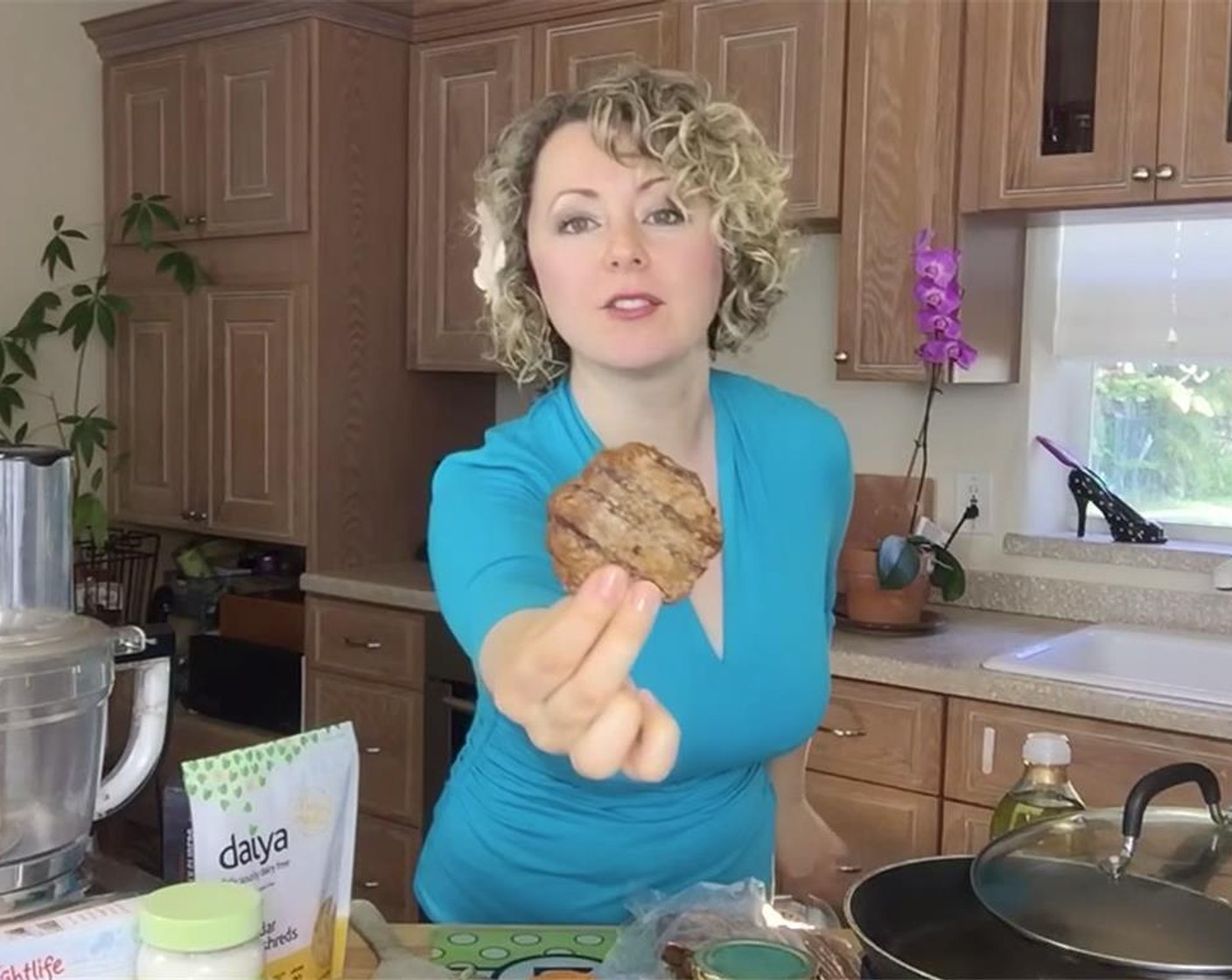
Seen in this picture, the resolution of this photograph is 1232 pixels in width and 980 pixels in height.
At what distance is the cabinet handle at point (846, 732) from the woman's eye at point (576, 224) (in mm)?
1409

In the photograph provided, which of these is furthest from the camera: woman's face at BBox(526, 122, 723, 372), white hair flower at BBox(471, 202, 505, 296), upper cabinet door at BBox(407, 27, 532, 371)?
upper cabinet door at BBox(407, 27, 532, 371)

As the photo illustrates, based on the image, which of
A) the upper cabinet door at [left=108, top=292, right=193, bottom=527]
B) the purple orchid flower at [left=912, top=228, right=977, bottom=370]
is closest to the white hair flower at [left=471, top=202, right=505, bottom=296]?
the purple orchid flower at [left=912, top=228, right=977, bottom=370]

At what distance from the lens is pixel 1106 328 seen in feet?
8.64

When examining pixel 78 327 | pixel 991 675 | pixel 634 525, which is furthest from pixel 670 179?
pixel 78 327

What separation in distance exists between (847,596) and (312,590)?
1255mm

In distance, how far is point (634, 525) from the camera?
2.66ft

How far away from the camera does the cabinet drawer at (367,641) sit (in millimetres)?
2943

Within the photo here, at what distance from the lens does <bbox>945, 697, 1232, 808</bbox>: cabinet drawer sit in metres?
2.00

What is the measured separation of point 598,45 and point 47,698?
230 cm

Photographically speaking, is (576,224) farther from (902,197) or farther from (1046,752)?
(902,197)

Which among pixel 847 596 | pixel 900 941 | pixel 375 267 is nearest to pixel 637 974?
pixel 900 941

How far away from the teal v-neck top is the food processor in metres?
0.26

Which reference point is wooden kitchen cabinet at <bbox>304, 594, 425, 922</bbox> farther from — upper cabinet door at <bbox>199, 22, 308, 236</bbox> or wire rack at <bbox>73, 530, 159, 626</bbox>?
upper cabinet door at <bbox>199, 22, 308, 236</bbox>

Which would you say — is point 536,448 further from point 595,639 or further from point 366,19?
point 366,19
